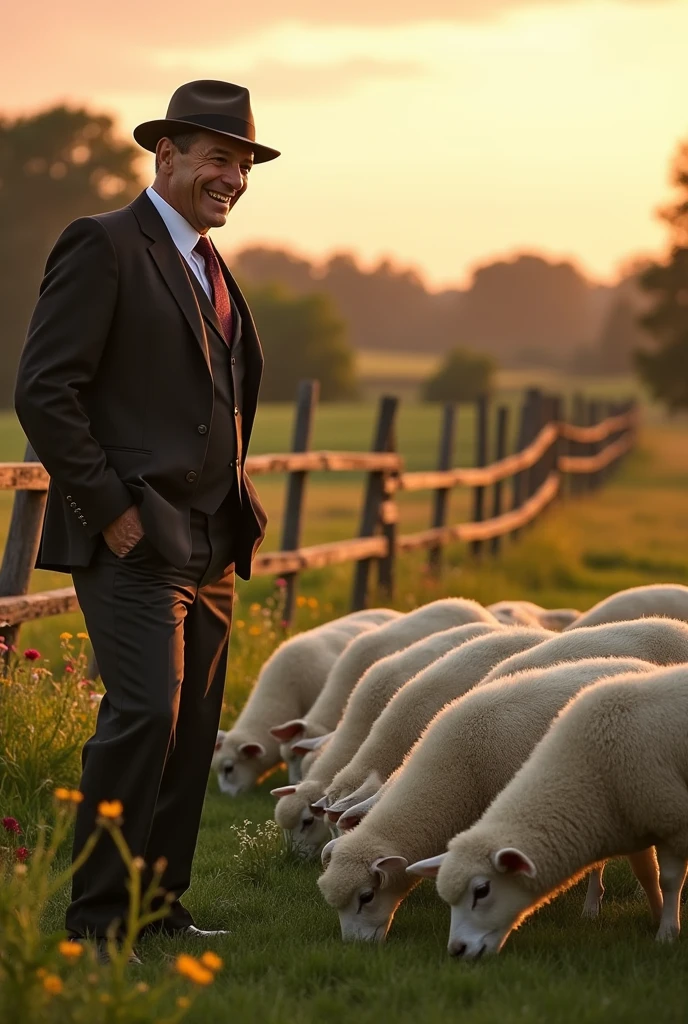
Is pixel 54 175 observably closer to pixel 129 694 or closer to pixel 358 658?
pixel 358 658

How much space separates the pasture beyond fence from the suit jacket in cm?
161

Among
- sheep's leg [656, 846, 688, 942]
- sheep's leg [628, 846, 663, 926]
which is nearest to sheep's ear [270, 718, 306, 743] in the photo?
sheep's leg [628, 846, 663, 926]

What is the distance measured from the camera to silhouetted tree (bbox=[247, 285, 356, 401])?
73.8 metres

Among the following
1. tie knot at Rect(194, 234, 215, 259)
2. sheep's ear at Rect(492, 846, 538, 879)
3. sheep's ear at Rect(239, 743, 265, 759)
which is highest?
tie knot at Rect(194, 234, 215, 259)

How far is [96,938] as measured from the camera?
4.27 meters

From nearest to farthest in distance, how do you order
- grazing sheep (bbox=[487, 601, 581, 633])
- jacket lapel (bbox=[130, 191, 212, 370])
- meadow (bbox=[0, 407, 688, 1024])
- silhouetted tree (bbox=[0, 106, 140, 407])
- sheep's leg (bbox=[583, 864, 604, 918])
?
meadow (bbox=[0, 407, 688, 1024]) → jacket lapel (bbox=[130, 191, 212, 370]) → sheep's leg (bbox=[583, 864, 604, 918]) → grazing sheep (bbox=[487, 601, 581, 633]) → silhouetted tree (bbox=[0, 106, 140, 407])

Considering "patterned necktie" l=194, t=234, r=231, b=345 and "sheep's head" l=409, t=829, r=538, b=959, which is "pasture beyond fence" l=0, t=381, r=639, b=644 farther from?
"sheep's head" l=409, t=829, r=538, b=959

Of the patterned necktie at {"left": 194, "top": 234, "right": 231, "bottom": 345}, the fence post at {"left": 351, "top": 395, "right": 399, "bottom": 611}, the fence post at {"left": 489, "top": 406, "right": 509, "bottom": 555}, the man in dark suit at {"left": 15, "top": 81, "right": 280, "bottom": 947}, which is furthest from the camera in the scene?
the fence post at {"left": 489, "top": 406, "right": 509, "bottom": 555}

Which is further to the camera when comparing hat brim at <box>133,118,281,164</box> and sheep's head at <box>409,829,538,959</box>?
hat brim at <box>133,118,281,164</box>

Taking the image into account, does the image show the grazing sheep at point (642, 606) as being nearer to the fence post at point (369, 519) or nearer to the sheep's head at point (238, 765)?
the sheep's head at point (238, 765)

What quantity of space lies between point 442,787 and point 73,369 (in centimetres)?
181

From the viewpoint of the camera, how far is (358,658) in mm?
6742

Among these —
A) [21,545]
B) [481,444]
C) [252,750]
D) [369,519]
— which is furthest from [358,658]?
[481,444]

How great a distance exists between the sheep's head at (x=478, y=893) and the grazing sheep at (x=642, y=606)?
262cm
